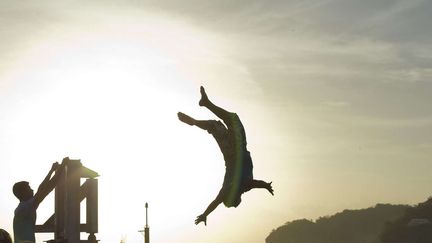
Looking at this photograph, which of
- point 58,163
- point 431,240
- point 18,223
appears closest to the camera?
point 18,223

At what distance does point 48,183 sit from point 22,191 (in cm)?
60

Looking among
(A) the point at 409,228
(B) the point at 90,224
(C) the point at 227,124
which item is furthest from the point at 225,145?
(A) the point at 409,228

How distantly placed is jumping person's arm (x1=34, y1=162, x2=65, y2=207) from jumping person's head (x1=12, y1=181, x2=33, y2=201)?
5.0 inches

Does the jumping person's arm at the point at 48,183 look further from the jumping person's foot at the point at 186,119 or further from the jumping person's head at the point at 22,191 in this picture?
the jumping person's foot at the point at 186,119

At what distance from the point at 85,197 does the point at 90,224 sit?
499mm

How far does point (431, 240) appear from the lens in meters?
192

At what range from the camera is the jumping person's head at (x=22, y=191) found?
9.74m

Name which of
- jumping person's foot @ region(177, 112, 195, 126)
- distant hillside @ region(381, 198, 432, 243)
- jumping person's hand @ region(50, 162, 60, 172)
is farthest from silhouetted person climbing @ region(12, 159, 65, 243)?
distant hillside @ region(381, 198, 432, 243)

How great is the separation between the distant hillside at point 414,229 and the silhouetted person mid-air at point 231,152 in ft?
615

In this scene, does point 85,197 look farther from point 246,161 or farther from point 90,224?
point 246,161

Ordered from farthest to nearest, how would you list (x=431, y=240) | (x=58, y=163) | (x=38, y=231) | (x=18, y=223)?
(x=431, y=240) < (x=38, y=231) < (x=58, y=163) < (x=18, y=223)

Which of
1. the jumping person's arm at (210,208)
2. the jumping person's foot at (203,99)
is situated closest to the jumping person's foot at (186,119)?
the jumping person's foot at (203,99)

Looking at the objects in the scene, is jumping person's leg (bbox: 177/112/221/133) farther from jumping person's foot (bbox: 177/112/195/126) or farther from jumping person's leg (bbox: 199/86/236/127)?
jumping person's leg (bbox: 199/86/236/127)

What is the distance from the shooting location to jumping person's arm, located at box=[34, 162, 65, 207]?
32.7 feet
